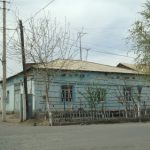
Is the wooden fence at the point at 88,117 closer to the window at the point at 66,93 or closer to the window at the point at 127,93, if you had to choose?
the window at the point at 127,93

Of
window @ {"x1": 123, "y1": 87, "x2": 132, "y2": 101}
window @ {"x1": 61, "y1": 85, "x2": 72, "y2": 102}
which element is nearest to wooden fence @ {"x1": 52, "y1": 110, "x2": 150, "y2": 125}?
window @ {"x1": 123, "y1": 87, "x2": 132, "y2": 101}

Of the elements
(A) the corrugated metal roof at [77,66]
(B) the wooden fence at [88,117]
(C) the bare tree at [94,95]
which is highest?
(A) the corrugated metal roof at [77,66]

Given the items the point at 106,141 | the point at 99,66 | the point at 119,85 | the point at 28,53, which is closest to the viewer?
the point at 106,141

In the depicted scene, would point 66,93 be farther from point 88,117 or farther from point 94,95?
point 88,117

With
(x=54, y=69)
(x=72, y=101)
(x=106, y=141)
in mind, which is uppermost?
(x=54, y=69)

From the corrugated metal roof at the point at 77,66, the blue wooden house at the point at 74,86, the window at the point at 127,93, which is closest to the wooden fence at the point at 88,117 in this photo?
the blue wooden house at the point at 74,86

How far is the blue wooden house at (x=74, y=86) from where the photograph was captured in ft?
109

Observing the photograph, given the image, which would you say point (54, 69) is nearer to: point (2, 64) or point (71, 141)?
point (2, 64)

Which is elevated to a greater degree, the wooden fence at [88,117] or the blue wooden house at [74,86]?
the blue wooden house at [74,86]

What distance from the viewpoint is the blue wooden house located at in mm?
33375

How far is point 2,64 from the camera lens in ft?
113

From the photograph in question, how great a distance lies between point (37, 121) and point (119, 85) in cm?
1282

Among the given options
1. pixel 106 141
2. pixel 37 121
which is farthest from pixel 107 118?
pixel 106 141

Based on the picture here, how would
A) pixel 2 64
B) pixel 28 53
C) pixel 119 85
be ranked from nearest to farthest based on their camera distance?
1. pixel 28 53
2. pixel 2 64
3. pixel 119 85
